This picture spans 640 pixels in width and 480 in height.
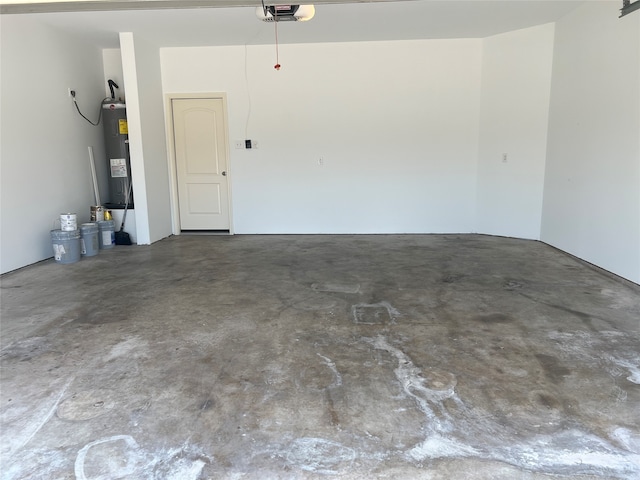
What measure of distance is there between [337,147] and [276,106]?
1139 millimetres

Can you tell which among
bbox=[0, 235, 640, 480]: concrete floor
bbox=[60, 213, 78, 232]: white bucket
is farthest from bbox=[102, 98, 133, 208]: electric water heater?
bbox=[0, 235, 640, 480]: concrete floor

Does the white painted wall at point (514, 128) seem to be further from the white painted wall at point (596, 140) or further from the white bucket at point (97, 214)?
the white bucket at point (97, 214)

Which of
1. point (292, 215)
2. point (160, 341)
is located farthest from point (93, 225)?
point (160, 341)

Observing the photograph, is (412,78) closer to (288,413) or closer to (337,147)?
(337,147)

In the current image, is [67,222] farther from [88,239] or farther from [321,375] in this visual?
[321,375]

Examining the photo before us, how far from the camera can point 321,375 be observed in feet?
8.61

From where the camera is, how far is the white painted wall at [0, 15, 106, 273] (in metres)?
4.81

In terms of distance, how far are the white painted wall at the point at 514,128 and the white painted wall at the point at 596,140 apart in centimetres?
19

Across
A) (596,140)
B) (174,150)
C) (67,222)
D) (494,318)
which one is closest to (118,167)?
(174,150)

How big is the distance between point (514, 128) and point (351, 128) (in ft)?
7.76

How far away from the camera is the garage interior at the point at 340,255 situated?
209 cm

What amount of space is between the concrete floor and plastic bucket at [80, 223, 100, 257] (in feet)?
3.08

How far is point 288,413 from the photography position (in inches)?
88.3

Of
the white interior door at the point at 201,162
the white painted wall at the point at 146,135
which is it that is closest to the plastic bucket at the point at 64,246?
the white painted wall at the point at 146,135
